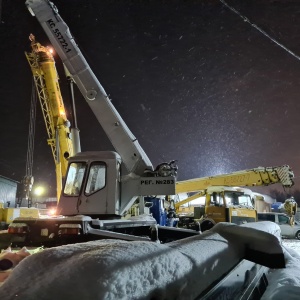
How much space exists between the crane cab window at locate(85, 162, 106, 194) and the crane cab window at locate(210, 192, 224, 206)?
961 centimetres

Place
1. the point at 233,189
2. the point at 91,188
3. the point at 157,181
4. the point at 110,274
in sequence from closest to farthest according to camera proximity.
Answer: the point at 110,274
the point at 91,188
the point at 157,181
the point at 233,189

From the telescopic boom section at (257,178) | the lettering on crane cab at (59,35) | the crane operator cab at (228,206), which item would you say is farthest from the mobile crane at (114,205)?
the crane operator cab at (228,206)

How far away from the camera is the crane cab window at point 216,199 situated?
1473 cm

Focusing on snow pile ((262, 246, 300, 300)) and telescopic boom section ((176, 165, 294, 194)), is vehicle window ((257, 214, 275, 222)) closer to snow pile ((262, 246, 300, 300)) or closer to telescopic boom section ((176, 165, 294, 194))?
telescopic boom section ((176, 165, 294, 194))

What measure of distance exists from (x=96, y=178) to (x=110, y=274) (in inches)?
210

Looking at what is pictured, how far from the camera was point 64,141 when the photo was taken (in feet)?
32.5

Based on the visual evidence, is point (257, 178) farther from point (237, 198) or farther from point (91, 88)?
point (91, 88)

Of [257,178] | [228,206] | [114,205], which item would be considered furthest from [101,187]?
[228,206]

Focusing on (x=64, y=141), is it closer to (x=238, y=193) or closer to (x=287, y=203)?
(x=238, y=193)

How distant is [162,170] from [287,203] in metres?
11.7

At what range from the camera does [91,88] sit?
7652mm

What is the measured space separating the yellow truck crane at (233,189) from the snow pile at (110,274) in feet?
40.0

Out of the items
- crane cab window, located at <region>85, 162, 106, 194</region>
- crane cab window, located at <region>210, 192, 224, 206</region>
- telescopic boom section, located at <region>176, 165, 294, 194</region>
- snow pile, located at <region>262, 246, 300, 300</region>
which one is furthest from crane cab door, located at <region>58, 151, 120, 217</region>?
crane cab window, located at <region>210, 192, 224, 206</region>

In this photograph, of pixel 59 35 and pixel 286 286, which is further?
pixel 59 35
